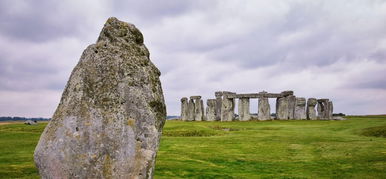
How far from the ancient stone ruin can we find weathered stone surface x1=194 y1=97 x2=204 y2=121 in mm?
1108

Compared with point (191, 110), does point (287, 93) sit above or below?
above

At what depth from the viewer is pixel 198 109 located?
52000 mm

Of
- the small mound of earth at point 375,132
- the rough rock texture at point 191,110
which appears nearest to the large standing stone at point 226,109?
the rough rock texture at point 191,110

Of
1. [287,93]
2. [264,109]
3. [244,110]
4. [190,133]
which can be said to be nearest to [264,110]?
[264,109]

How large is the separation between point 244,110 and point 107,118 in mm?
42985

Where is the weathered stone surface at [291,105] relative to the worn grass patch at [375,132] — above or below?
above

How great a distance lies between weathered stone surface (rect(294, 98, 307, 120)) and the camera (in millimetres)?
46469

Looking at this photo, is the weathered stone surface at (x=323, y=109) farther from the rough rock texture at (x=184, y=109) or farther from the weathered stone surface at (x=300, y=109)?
the rough rock texture at (x=184, y=109)

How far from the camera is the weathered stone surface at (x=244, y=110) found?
159 ft

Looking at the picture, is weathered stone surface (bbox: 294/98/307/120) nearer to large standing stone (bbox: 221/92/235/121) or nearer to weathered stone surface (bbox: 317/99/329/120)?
weathered stone surface (bbox: 317/99/329/120)

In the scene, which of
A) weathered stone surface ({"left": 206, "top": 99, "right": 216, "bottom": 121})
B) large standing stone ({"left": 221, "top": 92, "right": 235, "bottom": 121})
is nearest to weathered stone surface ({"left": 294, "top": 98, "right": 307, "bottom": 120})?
large standing stone ({"left": 221, "top": 92, "right": 235, "bottom": 121})

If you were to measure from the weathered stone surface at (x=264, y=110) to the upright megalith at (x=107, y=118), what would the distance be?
41.5 meters

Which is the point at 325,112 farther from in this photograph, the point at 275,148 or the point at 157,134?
the point at 157,134

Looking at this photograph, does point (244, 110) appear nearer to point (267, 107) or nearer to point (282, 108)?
point (267, 107)
